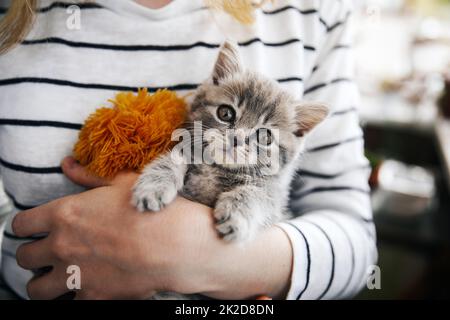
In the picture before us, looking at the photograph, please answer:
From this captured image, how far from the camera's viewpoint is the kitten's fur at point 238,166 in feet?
1.98

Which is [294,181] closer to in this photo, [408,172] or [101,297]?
[101,297]

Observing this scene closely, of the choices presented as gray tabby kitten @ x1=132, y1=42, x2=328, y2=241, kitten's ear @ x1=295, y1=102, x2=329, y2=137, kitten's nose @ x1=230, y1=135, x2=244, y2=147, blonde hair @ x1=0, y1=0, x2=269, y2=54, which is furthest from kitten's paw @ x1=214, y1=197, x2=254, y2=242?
blonde hair @ x1=0, y1=0, x2=269, y2=54

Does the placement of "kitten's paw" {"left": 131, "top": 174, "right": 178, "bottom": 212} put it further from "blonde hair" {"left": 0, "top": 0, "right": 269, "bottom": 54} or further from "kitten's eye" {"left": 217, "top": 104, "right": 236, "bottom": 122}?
"blonde hair" {"left": 0, "top": 0, "right": 269, "bottom": 54}

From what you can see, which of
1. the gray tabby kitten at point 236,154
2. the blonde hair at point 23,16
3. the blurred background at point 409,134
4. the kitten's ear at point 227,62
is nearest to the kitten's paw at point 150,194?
the gray tabby kitten at point 236,154

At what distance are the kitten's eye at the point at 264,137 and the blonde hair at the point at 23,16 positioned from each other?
0.23 m

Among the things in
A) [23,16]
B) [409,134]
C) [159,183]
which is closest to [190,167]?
[159,183]

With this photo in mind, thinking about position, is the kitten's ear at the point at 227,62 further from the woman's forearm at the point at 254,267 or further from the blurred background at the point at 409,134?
the blurred background at the point at 409,134

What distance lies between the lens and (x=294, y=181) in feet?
2.60

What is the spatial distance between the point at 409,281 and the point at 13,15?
3.71ft

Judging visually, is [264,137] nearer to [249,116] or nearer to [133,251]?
[249,116]

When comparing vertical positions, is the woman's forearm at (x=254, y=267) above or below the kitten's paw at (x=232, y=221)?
below

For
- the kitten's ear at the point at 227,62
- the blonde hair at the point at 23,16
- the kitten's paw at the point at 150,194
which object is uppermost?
the blonde hair at the point at 23,16

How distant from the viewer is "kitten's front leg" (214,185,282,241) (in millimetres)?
A: 592

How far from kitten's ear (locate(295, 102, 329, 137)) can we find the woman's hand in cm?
22
